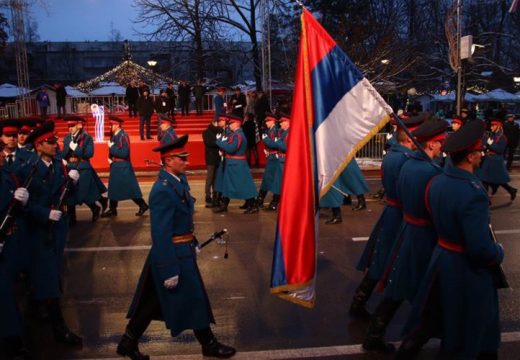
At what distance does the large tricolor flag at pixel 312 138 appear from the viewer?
3898 millimetres

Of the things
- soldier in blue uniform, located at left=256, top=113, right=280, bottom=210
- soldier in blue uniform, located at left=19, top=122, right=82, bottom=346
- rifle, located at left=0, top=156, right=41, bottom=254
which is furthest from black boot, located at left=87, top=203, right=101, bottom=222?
rifle, located at left=0, top=156, right=41, bottom=254

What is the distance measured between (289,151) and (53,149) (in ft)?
9.98

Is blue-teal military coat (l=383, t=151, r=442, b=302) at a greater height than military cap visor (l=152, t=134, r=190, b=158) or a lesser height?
lesser

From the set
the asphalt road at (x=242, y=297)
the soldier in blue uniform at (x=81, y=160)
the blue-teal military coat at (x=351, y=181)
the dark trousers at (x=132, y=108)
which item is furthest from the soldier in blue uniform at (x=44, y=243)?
Answer: the dark trousers at (x=132, y=108)

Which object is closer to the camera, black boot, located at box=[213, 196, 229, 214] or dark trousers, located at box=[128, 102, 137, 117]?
black boot, located at box=[213, 196, 229, 214]

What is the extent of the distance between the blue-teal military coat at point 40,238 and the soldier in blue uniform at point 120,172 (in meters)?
5.46

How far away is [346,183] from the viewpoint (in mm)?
11000

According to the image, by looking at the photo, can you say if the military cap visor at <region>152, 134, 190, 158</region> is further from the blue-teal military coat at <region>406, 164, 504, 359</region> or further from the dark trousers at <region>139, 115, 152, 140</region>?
the dark trousers at <region>139, 115, 152, 140</region>

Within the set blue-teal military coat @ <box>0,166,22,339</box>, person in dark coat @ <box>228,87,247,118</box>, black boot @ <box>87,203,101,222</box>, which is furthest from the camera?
person in dark coat @ <box>228,87,247,118</box>

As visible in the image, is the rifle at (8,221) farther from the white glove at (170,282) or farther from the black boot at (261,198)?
the black boot at (261,198)

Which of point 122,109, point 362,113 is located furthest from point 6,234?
point 122,109

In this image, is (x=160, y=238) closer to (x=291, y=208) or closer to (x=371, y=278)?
(x=291, y=208)

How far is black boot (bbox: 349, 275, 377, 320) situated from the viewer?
560 centimetres

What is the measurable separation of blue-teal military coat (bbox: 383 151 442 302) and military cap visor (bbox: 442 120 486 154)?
1.93 ft
